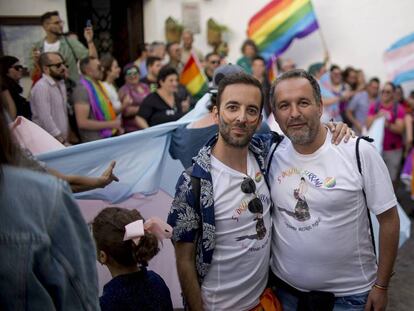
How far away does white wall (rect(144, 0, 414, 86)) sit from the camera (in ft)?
34.6

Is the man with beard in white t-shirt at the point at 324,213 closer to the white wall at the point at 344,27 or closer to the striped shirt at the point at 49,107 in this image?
the striped shirt at the point at 49,107

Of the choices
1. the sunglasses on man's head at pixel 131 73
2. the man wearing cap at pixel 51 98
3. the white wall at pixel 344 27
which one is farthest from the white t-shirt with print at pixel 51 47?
the white wall at pixel 344 27

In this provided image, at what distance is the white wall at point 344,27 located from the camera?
34.6 feet

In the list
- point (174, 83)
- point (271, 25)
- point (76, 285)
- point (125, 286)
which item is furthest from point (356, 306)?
point (271, 25)

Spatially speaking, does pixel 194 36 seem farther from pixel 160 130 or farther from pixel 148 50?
pixel 160 130

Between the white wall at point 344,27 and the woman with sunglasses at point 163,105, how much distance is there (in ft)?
17.5

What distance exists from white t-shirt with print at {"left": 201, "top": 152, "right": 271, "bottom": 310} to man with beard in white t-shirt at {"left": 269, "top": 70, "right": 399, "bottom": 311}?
0.45 ft

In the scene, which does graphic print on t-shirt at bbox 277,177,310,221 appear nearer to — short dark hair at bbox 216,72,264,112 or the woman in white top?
short dark hair at bbox 216,72,264,112

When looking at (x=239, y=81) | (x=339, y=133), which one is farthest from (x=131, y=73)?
(x=339, y=133)

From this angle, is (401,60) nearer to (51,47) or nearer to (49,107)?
(51,47)

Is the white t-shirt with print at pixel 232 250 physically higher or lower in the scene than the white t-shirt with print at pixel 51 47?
lower

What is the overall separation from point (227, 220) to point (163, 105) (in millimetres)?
3162

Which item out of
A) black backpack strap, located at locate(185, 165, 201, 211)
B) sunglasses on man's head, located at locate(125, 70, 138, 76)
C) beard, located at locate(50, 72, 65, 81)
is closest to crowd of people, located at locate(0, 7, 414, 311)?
black backpack strap, located at locate(185, 165, 201, 211)

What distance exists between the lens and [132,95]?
246 inches
